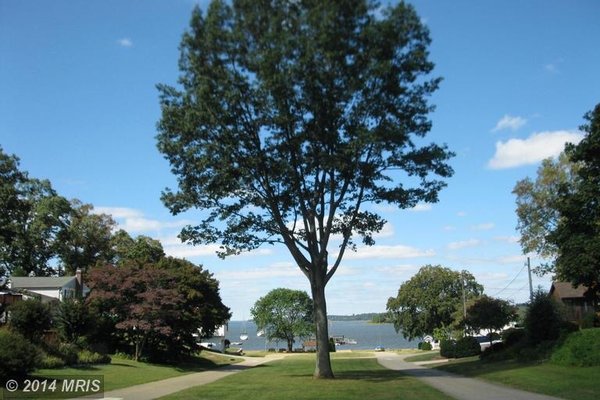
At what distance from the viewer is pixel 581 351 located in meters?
24.8

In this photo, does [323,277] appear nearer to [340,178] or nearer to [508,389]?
[340,178]

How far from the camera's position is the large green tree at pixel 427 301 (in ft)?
248

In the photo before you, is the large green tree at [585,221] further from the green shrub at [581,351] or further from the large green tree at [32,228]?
the large green tree at [32,228]

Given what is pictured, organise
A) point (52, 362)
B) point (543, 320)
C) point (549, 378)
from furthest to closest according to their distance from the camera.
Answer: point (543, 320)
point (52, 362)
point (549, 378)

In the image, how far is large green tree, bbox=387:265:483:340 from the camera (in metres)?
75.5

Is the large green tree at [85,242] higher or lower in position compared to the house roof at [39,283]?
higher

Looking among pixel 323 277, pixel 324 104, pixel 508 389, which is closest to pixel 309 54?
pixel 324 104

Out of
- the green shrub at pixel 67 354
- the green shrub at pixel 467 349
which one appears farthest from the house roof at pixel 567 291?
the green shrub at pixel 67 354

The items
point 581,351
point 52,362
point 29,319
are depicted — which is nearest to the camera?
point 581,351

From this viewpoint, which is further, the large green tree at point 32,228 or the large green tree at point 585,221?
the large green tree at point 32,228

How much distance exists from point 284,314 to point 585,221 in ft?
220

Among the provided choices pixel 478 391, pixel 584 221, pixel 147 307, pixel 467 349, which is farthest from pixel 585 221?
pixel 147 307

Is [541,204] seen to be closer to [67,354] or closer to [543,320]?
[543,320]

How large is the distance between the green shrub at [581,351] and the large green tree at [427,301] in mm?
49190
